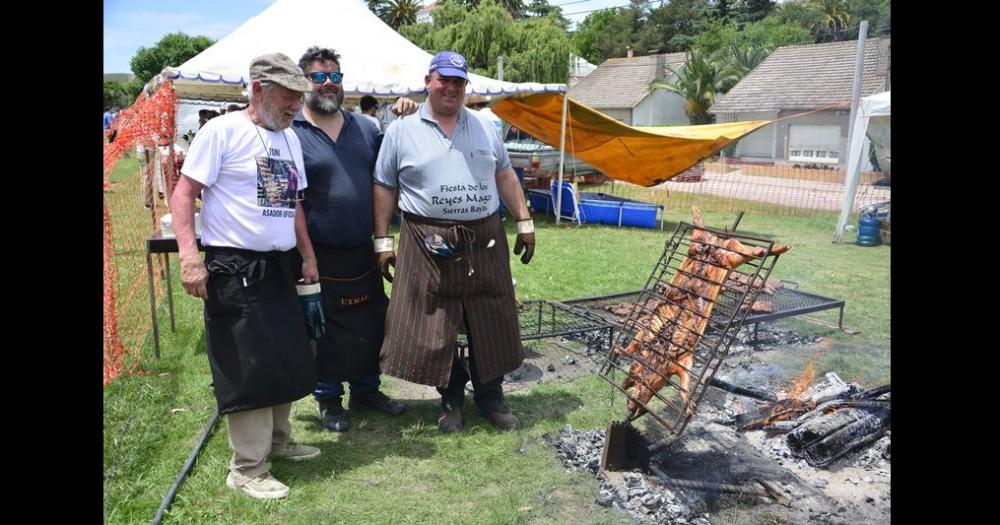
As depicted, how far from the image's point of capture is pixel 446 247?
3.83m

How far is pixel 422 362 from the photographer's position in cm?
398

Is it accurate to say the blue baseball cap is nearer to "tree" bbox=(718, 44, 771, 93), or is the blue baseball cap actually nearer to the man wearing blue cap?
the man wearing blue cap

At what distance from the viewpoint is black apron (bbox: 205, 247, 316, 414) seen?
314cm

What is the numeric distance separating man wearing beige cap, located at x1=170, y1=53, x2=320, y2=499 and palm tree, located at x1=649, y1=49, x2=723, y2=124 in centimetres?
3756

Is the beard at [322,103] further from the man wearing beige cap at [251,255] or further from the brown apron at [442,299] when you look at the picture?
the brown apron at [442,299]

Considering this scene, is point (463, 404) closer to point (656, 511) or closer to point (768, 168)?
point (656, 511)

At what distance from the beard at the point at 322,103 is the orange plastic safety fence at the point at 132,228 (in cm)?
212

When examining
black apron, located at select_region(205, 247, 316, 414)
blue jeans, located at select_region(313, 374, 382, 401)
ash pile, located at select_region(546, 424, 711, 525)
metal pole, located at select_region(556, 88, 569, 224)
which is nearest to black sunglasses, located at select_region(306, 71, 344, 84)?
black apron, located at select_region(205, 247, 316, 414)

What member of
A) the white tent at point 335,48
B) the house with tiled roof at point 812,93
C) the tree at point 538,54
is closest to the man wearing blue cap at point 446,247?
the house with tiled roof at point 812,93

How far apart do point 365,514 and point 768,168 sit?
15.9 m

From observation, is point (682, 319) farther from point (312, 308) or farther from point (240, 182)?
point (240, 182)

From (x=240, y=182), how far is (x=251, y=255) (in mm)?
335

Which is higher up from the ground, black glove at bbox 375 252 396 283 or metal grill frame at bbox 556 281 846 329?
black glove at bbox 375 252 396 283
